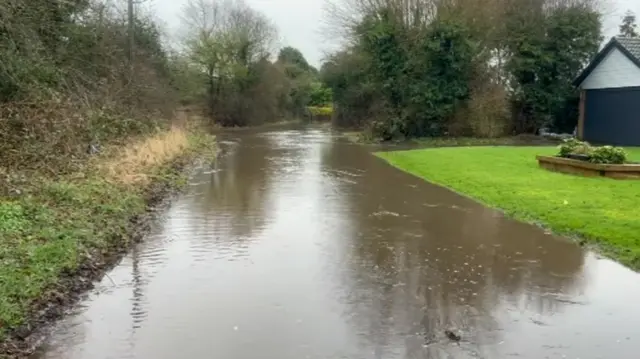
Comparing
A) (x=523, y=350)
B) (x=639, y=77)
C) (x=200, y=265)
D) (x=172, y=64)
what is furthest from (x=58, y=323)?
(x=172, y=64)

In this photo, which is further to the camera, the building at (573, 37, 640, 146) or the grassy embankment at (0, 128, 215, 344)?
the building at (573, 37, 640, 146)

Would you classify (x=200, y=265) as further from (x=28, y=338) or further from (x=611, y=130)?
(x=611, y=130)

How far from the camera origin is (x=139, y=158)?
51.5 feet

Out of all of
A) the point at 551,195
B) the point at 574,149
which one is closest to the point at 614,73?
the point at 574,149

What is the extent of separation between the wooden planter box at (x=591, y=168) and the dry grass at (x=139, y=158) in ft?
33.8

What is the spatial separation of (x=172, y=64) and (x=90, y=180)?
92.7ft

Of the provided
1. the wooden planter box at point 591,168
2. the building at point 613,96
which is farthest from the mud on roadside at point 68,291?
the building at point 613,96

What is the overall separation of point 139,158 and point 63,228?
7.80m

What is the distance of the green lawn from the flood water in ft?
1.80

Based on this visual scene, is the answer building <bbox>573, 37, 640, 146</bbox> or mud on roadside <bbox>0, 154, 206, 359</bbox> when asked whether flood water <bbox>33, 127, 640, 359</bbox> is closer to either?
mud on roadside <bbox>0, 154, 206, 359</bbox>

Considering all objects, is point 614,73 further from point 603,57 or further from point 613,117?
point 613,117

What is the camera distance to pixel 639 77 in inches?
1081

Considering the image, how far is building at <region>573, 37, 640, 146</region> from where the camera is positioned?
28.0 meters

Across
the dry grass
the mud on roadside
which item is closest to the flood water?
the mud on roadside
